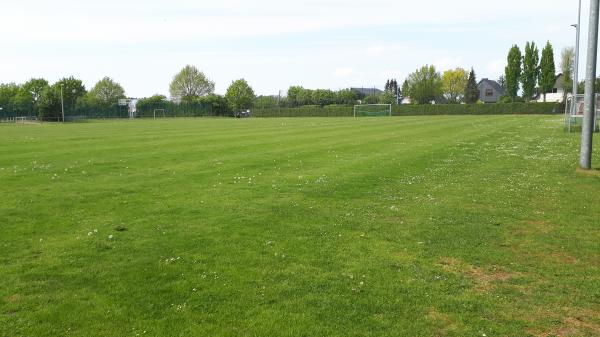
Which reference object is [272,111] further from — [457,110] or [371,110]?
[457,110]

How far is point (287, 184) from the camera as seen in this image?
1399 centimetres

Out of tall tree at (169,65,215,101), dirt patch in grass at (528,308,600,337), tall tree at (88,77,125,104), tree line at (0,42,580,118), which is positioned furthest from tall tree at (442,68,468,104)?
dirt patch in grass at (528,308,600,337)

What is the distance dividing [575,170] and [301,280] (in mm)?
13071

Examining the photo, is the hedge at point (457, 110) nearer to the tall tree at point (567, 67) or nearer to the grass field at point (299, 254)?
the tall tree at point (567, 67)

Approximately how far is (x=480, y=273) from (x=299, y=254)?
2.58 meters

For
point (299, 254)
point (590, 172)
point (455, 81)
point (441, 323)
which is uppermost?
point (455, 81)

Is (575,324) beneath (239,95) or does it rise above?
beneath

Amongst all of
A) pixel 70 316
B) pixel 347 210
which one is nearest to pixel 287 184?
pixel 347 210

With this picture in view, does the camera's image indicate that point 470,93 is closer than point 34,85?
No

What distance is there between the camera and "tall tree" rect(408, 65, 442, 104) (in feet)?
425

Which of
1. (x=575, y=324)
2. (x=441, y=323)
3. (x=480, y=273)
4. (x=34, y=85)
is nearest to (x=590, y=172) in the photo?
(x=480, y=273)

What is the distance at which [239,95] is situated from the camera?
132m

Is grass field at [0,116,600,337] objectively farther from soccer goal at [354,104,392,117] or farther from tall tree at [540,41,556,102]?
tall tree at [540,41,556,102]

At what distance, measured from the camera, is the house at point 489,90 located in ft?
521
